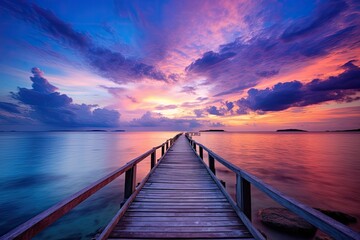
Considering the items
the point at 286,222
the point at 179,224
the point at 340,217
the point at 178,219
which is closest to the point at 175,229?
the point at 179,224

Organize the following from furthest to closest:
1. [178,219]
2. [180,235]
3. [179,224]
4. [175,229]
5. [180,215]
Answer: [180,215] → [178,219] → [179,224] → [175,229] → [180,235]

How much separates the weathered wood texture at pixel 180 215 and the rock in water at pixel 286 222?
2660 millimetres

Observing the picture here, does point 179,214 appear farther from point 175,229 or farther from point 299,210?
point 299,210

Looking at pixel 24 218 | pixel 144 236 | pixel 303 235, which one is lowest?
pixel 24 218

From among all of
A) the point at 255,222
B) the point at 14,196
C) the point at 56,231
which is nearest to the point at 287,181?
the point at 255,222

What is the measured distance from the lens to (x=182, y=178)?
6504 millimetres

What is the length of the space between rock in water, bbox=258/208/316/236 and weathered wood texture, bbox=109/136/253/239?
2.66 m

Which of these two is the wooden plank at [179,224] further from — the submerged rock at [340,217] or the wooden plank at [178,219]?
the submerged rock at [340,217]

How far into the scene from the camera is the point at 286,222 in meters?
5.95

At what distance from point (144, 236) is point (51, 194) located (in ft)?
35.5

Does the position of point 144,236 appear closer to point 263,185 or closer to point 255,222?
point 263,185

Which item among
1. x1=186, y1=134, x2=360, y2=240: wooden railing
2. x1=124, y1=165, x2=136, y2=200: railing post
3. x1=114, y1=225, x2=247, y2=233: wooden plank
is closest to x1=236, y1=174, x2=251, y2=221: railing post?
x1=186, y1=134, x2=360, y2=240: wooden railing

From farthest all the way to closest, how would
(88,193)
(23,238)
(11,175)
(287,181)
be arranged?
(11,175)
(287,181)
(88,193)
(23,238)

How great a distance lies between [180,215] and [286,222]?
456 centimetres
